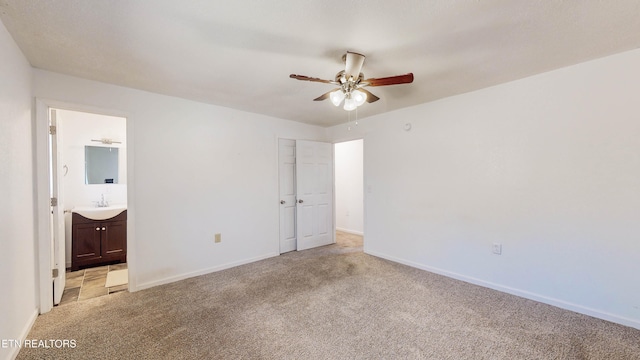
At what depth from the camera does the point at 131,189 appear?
2791 mm

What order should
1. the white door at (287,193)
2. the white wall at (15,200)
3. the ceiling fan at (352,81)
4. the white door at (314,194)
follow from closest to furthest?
the white wall at (15,200), the ceiling fan at (352,81), the white door at (287,193), the white door at (314,194)

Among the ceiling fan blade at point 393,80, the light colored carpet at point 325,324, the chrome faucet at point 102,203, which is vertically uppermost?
the ceiling fan blade at point 393,80

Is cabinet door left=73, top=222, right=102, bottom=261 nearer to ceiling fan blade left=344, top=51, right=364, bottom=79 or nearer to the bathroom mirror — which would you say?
the bathroom mirror

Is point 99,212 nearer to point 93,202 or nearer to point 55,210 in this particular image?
point 93,202

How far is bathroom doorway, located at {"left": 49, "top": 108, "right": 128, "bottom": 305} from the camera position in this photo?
3249 mm

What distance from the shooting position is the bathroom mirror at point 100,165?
389cm

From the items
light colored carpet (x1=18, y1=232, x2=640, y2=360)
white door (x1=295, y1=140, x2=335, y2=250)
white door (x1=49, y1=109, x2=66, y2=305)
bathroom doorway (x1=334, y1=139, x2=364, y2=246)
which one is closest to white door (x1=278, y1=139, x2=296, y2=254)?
white door (x1=295, y1=140, x2=335, y2=250)

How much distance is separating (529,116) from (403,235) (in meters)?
2.04

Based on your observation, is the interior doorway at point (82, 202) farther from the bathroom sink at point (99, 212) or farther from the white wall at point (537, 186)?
the white wall at point (537, 186)

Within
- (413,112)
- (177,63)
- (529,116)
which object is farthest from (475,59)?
(177,63)

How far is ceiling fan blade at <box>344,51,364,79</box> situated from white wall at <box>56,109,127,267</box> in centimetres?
364

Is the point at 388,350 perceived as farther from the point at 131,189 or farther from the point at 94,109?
the point at 94,109

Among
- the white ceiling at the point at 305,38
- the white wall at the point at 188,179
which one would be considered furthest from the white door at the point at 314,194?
the white ceiling at the point at 305,38

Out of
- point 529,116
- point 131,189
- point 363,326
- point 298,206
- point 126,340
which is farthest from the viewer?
point 298,206
